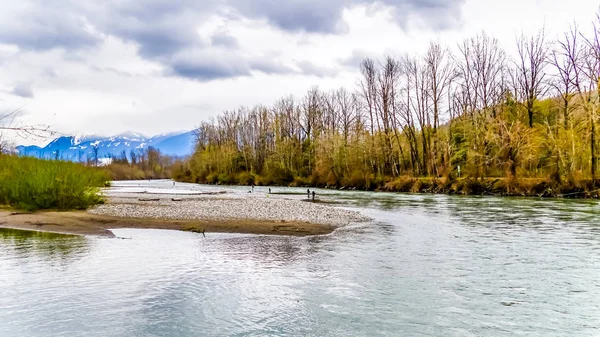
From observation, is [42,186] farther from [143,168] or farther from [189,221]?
[143,168]

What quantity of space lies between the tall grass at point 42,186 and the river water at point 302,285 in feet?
26.0

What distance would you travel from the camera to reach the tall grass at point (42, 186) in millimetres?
25500

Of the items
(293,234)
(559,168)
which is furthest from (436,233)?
(559,168)

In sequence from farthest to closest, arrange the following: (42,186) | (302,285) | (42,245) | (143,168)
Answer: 1. (143,168)
2. (42,186)
3. (42,245)
4. (302,285)

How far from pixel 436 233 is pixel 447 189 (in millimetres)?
31286

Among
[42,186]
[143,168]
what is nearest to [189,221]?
[42,186]

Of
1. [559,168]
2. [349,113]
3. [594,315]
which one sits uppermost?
[349,113]

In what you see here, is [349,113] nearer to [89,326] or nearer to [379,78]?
[379,78]

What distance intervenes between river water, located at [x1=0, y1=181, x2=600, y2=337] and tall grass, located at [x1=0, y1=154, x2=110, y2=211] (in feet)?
26.0

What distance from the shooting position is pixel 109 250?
48.8 ft

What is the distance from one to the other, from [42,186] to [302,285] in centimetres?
2080

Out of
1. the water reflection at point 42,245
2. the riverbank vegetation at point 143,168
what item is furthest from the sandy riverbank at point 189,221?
the riverbank vegetation at point 143,168

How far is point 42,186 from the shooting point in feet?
83.0

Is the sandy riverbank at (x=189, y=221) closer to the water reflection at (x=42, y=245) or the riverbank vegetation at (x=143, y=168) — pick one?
the water reflection at (x=42, y=245)
